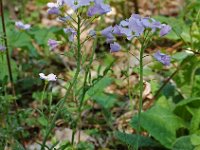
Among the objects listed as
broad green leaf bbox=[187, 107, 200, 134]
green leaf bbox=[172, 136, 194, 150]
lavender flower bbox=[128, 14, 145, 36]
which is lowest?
green leaf bbox=[172, 136, 194, 150]

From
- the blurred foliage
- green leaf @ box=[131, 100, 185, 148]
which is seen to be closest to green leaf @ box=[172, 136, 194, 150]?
the blurred foliage

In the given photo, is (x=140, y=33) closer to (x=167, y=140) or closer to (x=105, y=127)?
(x=167, y=140)

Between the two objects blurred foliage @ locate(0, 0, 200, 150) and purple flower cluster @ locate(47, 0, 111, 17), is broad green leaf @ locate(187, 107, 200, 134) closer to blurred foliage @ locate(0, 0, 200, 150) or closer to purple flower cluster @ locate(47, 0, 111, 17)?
blurred foliage @ locate(0, 0, 200, 150)

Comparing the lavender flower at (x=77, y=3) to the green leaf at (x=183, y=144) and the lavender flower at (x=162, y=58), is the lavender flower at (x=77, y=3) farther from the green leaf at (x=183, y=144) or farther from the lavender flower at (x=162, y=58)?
the green leaf at (x=183, y=144)

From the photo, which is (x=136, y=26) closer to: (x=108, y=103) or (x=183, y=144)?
(x=183, y=144)

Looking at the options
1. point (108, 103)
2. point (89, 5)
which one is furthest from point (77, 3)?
point (108, 103)

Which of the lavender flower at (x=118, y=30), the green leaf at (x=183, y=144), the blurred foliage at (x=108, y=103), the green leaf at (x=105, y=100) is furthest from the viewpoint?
the green leaf at (x=105, y=100)

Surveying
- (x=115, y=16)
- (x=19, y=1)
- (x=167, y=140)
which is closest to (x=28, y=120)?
(x=167, y=140)

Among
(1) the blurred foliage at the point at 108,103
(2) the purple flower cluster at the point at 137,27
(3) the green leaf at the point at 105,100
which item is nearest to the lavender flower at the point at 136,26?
(2) the purple flower cluster at the point at 137,27
